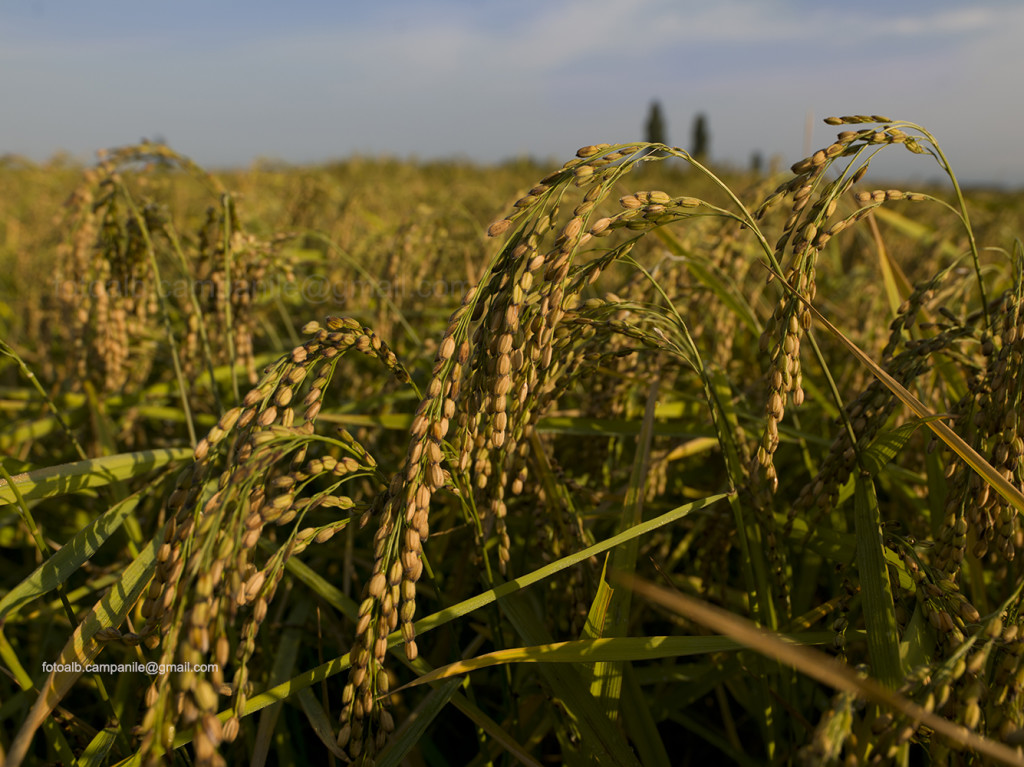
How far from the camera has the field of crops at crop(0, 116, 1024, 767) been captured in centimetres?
88

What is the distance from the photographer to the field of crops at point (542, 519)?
0.88m

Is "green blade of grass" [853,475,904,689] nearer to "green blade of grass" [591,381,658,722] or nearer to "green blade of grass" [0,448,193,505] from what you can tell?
"green blade of grass" [591,381,658,722]

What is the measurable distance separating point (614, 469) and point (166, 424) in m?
1.91

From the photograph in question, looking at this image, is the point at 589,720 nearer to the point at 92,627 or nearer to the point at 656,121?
the point at 92,627

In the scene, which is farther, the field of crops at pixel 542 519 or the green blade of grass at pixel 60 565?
the green blade of grass at pixel 60 565

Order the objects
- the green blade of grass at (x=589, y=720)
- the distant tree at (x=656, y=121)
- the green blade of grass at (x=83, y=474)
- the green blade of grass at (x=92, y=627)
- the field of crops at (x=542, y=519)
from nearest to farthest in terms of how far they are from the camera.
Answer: the field of crops at (x=542, y=519), the green blade of grass at (x=92, y=627), the green blade of grass at (x=589, y=720), the green blade of grass at (x=83, y=474), the distant tree at (x=656, y=121)

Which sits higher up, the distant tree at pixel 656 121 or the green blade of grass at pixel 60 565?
the distant tree at pixel 656 121

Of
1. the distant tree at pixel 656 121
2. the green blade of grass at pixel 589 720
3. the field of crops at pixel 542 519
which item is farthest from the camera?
the distant tree at pixel 656 121

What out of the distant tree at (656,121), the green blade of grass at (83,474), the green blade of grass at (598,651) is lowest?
the green blade of grass at (598,651)

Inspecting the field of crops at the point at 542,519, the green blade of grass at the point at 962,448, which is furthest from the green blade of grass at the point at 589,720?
the green blade of grass at the point at 962,448

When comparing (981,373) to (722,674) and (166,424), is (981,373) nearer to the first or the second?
(722,674)

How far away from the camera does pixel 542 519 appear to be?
1538 millimetres

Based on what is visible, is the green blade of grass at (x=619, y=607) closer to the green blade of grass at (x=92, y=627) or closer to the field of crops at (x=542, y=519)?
the field of crops at (x=542, y=519)

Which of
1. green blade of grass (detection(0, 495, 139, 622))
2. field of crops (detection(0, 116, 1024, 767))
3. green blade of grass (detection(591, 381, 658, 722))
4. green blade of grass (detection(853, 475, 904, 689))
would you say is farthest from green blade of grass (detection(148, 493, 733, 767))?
green blade of grass (detection(0, 495, 139, 622))
